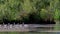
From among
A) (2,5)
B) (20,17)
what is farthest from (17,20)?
(2,5)

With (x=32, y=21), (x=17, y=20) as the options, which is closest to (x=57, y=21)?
(x=32, y=21)

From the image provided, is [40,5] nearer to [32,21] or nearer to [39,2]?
[39,2]

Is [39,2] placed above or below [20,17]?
above

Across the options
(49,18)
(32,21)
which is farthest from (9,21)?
(49,18)

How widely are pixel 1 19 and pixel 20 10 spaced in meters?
2.52

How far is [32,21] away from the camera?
1109 inches

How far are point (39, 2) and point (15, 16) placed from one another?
325cm

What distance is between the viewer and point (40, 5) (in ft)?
88.1

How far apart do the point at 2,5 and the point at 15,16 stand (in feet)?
6.54

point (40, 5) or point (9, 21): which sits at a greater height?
point (40, 5)

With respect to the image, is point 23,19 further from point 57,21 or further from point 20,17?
point 57,21

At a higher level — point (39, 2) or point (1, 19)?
point (39, 2)

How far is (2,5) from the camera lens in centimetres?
2702

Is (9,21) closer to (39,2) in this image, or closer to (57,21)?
(39,2)
